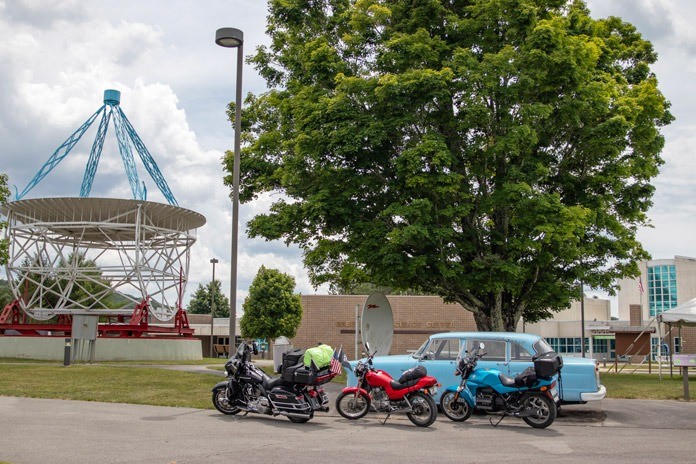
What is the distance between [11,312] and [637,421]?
113 ft

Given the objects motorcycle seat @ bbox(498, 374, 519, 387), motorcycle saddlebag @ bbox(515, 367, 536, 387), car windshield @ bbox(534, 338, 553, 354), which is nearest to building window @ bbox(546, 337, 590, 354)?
car windshield @ bbox(534, 338, 553, 354)

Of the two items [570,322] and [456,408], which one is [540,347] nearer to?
[456,408]

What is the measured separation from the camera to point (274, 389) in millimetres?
13031

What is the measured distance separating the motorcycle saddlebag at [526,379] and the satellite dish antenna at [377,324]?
403 inches

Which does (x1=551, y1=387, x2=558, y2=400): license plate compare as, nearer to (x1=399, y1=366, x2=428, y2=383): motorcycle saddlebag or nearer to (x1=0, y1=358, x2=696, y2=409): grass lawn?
(x1=399, y1=366, x2=428, y2=383): motorcycle saddlebag

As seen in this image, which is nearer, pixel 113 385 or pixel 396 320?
pixel 113 385

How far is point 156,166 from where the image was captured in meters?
44.7

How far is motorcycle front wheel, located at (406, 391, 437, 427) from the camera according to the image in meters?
12.7

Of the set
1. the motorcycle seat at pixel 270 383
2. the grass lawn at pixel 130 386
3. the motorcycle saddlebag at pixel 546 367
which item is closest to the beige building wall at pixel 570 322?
the grass lawn at pixel 130 386

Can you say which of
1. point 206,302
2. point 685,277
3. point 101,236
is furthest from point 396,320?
point 206,302

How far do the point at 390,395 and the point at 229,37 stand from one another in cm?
824

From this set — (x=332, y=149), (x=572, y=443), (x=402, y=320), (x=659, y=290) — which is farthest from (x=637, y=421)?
(x=659, y=290)

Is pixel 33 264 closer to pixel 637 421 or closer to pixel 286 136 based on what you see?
pixel 286 136

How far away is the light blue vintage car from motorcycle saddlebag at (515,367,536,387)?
1.04 metres
